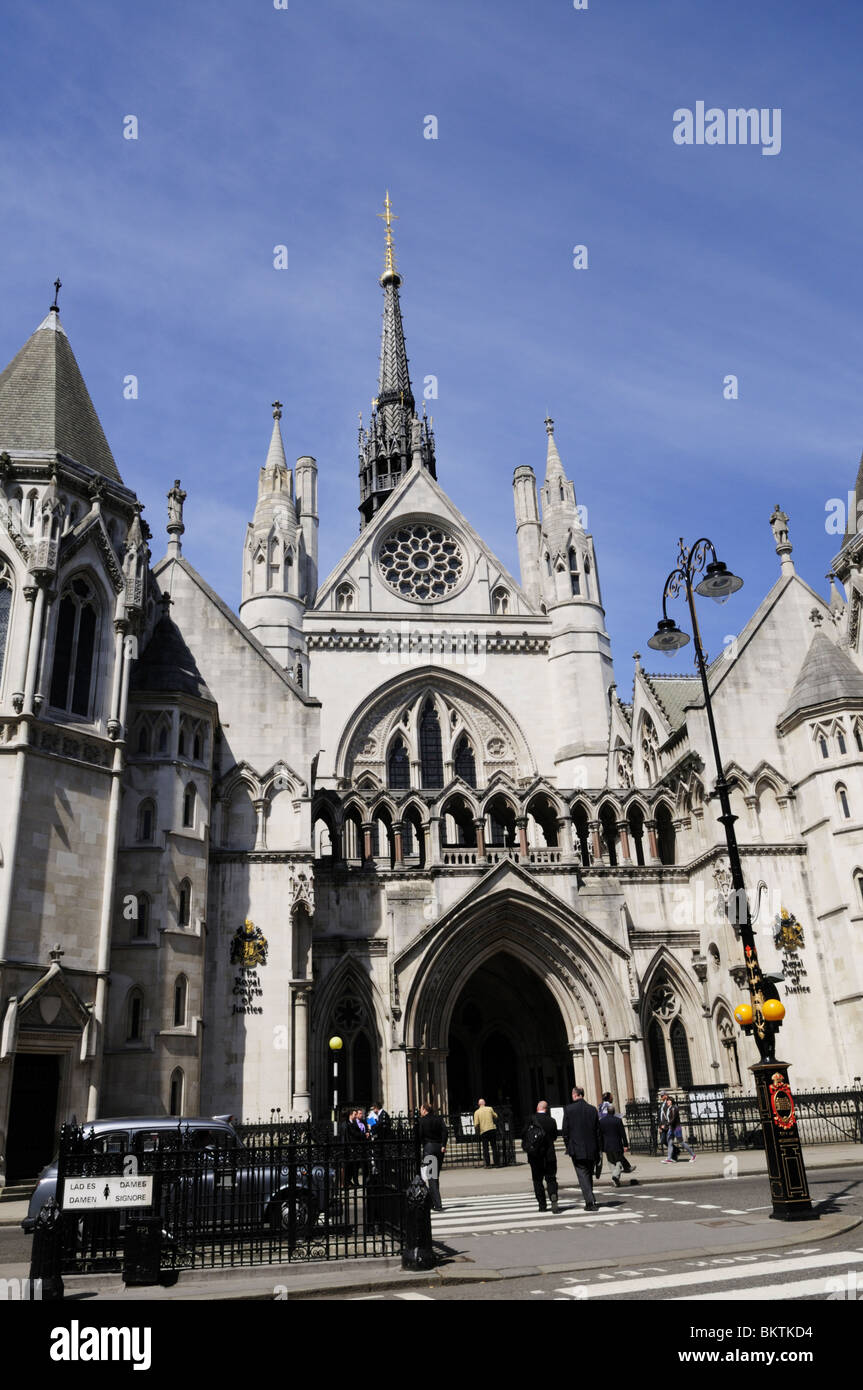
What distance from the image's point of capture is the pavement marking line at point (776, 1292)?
7.29 meters

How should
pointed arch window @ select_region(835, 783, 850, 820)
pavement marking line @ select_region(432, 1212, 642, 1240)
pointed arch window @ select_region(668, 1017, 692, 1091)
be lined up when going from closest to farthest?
pavement marking line @ select_region(432, 1212, 642, 1240)
pointed arch window @ select_region(835, 783, 850, 820)
pointed arch window @ select_region(668, 1017, 692, 1091)

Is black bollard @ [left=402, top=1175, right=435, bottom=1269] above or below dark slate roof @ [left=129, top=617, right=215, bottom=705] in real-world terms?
below

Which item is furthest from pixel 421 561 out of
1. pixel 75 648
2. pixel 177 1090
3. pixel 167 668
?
pixel 177 1090

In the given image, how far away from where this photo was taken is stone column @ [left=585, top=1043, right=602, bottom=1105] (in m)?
27.5

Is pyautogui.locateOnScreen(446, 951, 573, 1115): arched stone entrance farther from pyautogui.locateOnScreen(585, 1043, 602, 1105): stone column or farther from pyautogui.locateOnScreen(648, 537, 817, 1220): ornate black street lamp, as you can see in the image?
pyautogui.locateOnScreen(648, 537, 817, 1220): ornate black street lamp

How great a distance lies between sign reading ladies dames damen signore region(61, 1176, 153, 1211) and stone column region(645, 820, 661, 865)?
75.2 ft

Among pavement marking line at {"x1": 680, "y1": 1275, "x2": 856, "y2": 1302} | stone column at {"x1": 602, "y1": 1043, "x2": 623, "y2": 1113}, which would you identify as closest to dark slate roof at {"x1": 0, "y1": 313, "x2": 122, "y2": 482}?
stone column at {"x1": 602, "y1": 1043, "x2": 623, "y2": 1113}

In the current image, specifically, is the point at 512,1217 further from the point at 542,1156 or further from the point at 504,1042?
the point at 504,1042

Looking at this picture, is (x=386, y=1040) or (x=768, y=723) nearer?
(x=386, y=1040)

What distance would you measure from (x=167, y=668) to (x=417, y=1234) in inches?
778
